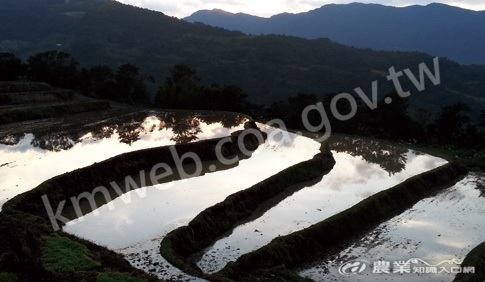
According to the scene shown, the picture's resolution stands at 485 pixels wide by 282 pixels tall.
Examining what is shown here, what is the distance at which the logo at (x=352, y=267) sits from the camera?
9.42 m

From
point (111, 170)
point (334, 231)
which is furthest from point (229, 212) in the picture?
point (111, 170)

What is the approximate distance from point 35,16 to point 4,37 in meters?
13.9

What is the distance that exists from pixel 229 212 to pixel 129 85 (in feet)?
96.9

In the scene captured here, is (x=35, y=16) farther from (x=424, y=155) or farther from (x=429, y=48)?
(x=429, y=48)

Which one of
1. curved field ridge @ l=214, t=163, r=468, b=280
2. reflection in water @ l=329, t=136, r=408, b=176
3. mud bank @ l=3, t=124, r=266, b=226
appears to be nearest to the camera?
curved field ridge @ l=214, t=163, r=468, b=280

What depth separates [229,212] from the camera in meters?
11.9

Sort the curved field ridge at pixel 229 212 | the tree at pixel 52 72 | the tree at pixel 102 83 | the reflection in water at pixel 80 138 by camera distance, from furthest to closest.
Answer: the tree at pixel 102 83 → the tree at pixel 52 72 → the reflection in water at pixel 80 138 → the curved field ridge at pixel 229 212

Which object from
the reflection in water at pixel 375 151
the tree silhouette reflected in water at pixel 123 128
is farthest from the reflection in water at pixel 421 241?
the tree silhouette reflected in water at pixel 123 128

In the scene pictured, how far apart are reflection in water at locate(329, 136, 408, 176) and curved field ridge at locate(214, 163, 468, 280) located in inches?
77.3

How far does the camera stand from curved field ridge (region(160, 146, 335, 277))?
9.27m

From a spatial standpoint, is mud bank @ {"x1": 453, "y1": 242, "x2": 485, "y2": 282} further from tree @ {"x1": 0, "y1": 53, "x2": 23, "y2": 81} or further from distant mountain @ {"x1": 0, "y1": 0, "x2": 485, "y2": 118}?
distant mountain @ {"x1": 0, "y1": 0, "x2": 485, "y2": 118}

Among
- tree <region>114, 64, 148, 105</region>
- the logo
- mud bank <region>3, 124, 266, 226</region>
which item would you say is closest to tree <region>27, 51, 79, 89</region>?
tree <region>114, 64, 148, 105</region>

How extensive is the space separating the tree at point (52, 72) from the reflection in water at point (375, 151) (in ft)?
76.6

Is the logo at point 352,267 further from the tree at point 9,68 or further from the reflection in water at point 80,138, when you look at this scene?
the tree at point 9,68
